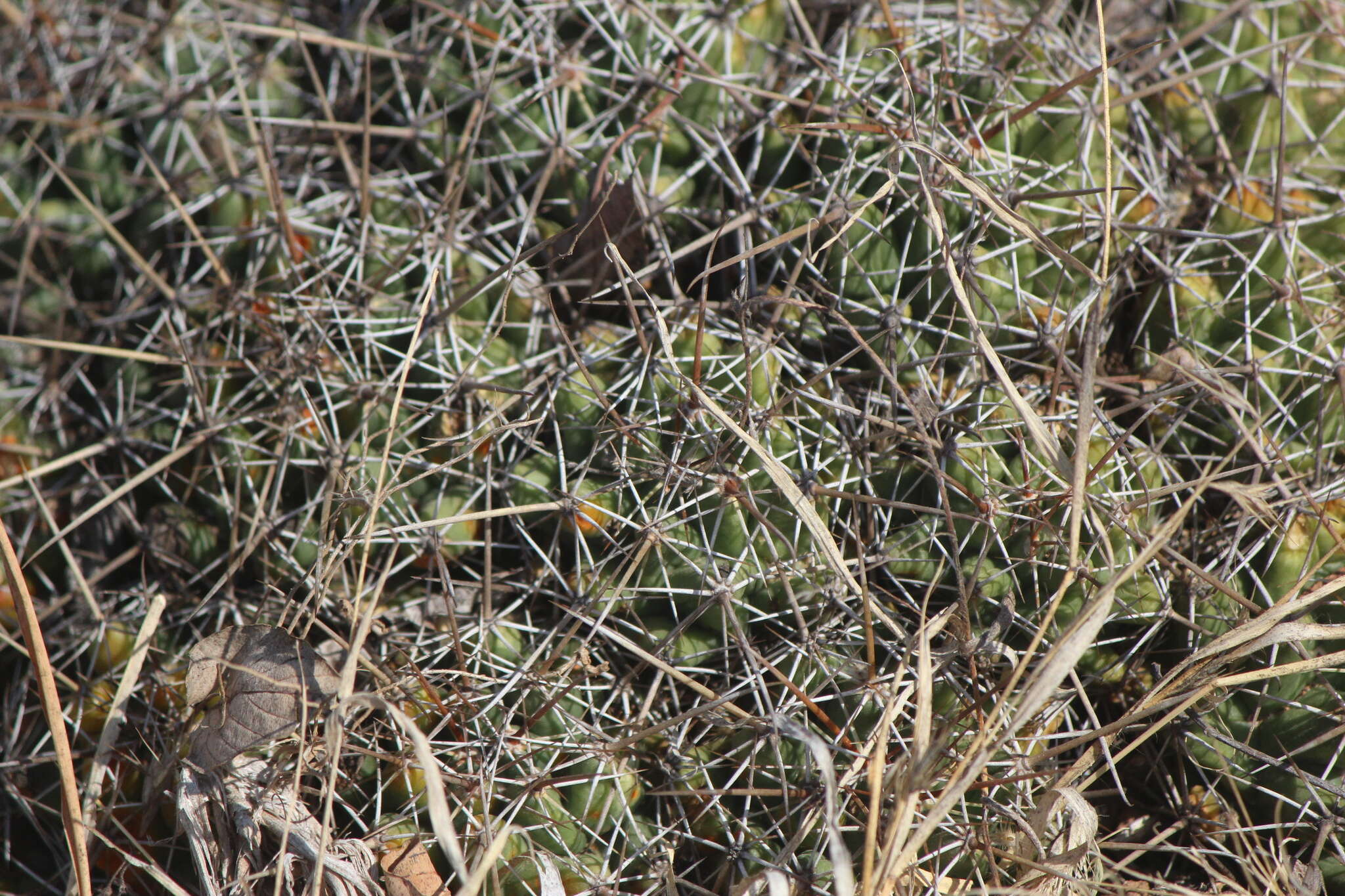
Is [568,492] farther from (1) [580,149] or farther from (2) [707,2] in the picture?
(2) [707,2]

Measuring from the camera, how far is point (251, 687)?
1629 millimetres

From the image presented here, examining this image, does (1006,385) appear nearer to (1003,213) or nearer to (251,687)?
(1003,213)

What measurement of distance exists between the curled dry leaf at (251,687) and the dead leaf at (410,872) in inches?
11.1

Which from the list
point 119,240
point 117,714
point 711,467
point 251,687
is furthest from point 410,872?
point 119,240

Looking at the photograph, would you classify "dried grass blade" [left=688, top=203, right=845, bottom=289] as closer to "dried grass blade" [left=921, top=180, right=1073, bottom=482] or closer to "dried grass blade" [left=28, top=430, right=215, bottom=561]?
"dried grass blade" [left=921, top=180, right=1073, bottom=482]

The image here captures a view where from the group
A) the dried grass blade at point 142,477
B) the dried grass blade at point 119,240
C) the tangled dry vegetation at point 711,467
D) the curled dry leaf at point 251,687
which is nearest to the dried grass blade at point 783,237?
the tangled dry vegetation at point 711,467

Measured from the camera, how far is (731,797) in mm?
1658

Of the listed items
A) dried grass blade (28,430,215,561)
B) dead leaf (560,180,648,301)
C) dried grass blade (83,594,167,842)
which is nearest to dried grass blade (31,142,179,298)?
dried grass blade (28,430,215,561)

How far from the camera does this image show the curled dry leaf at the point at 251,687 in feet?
5.28

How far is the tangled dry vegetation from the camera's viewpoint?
1.56 meters

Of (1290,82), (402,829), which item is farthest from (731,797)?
(1290,82)

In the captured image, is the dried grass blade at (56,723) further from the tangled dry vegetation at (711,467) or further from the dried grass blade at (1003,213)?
the dried grass blade at (1003,213)

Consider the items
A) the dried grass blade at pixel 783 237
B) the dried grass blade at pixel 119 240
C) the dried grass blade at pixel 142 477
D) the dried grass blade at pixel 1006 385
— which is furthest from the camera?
the dried grass blade at pixel 119 240

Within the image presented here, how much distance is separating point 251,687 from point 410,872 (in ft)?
1.40
